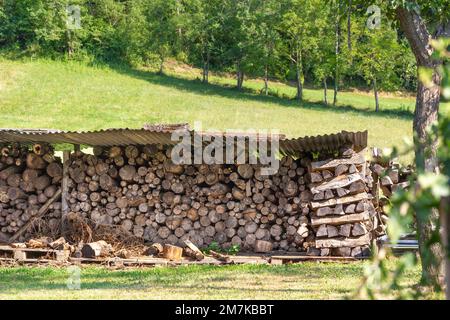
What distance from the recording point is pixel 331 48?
53125 mm

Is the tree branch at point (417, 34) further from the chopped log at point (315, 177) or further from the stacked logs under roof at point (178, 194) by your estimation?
the chopped log at point (315, 177)

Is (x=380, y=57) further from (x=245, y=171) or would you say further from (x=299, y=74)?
(x=245, y=171)

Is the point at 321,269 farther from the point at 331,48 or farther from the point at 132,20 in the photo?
the point at 132,20

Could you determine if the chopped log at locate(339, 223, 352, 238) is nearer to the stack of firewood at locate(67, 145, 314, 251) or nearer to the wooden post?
the stack of firewood at locate(67, 145, 314, 251)

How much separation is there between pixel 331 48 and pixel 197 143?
1606 inches

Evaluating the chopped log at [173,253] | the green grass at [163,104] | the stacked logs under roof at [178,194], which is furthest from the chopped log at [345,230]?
the green grass at [163,104]

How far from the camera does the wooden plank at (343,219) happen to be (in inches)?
518

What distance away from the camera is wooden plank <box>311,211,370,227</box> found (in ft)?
43.2

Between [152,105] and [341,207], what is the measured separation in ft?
94.3

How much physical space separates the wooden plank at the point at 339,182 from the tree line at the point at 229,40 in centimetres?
3624

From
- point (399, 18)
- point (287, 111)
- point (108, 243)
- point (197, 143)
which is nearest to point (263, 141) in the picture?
point (197, 143)

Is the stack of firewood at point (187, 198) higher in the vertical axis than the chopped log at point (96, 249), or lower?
higher

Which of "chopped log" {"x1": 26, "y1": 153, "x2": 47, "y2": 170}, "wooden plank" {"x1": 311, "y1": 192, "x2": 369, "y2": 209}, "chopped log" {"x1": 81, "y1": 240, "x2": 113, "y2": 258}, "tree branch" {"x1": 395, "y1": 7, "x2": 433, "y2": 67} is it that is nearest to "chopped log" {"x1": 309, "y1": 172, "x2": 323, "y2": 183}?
"wooden plank" {"x1": 311, "y1": 192, "x2": 369, "y2": 209}

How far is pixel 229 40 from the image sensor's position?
59.0 m
